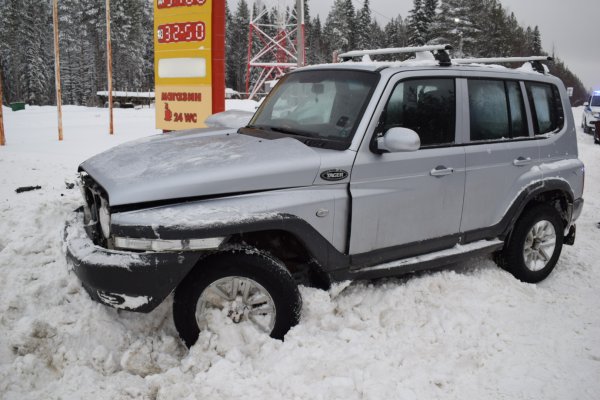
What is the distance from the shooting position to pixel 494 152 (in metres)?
4.52

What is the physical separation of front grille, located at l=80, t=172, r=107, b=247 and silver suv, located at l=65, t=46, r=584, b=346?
0.05 ft

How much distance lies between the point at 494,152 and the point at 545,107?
3.60 feet

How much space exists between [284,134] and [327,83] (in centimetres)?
61

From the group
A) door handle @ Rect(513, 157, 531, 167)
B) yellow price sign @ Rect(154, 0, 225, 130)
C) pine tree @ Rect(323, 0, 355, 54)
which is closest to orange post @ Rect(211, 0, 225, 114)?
yellow price sign @ Rect(154, 0, 225, 130)

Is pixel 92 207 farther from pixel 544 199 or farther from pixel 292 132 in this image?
pixel 544 199

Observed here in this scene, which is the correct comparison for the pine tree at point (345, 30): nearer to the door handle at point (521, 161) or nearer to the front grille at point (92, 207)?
the door handle at point (521, 161)

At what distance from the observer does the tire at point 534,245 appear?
193 inches

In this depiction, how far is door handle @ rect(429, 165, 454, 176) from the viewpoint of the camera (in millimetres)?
4078

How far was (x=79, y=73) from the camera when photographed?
240 ft

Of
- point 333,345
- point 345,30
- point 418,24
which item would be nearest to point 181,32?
point 333,345

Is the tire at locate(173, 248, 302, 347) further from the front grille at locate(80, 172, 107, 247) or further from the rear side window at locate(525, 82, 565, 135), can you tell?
the rear side window at locate(525, 82, 565, 135)

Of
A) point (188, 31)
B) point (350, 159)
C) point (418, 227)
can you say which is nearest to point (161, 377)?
point (350, 159)

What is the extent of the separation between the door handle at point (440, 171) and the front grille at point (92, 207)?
2489 mm

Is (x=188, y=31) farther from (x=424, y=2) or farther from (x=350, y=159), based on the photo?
(x=424, y=2)
